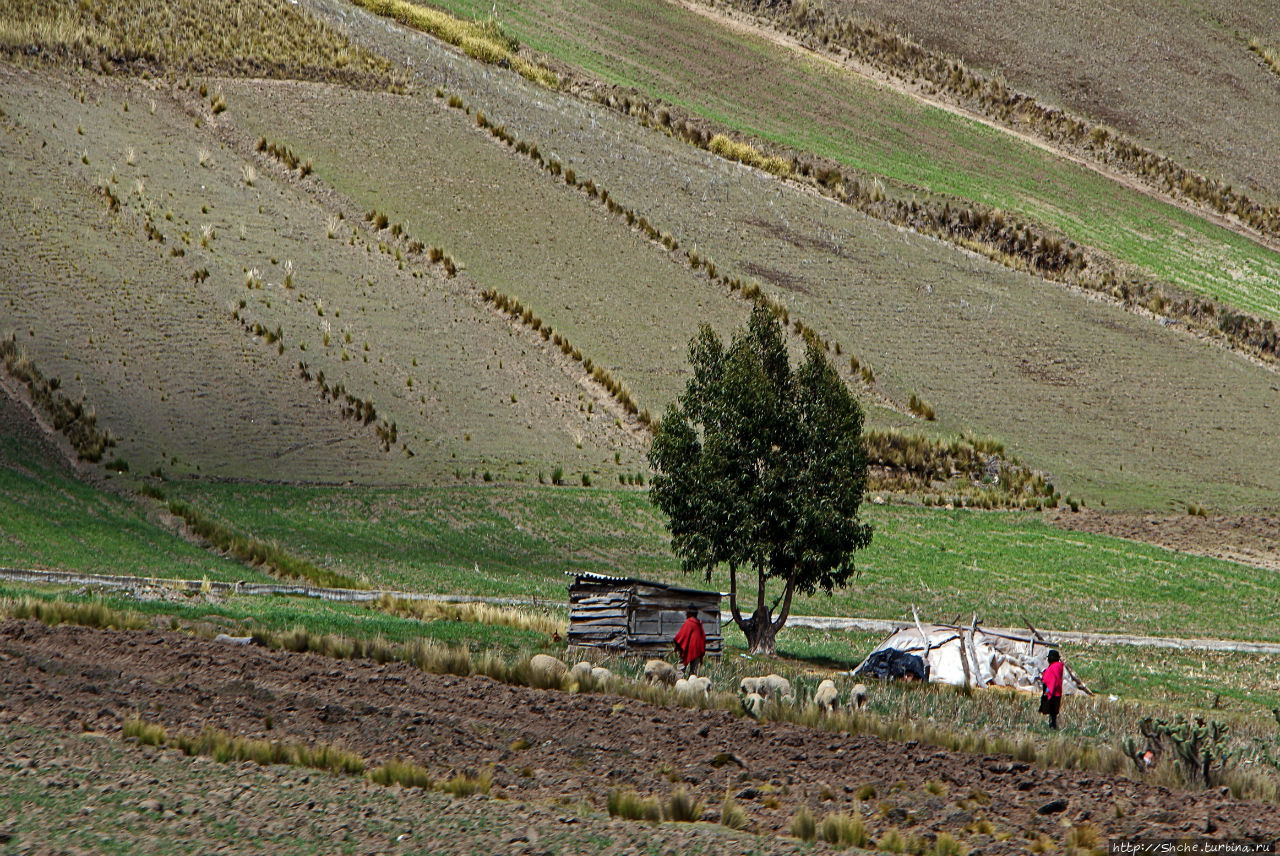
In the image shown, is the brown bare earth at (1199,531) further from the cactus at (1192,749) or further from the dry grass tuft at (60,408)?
the cactus at (1192,749)

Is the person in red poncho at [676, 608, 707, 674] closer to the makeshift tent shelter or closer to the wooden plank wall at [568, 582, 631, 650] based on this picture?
the wooden plank wall at [568, 582, 631, 650]

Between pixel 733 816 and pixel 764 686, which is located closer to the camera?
pixel 733 816

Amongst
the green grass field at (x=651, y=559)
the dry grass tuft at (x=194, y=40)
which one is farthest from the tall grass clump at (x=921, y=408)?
the dry grass tuft at (x=194, y=40)

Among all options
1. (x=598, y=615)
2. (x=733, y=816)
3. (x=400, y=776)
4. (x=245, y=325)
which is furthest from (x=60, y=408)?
(x=733, y=816)

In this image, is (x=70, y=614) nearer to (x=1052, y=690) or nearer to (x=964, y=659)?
(x=1052, y=690)

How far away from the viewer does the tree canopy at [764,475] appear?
2877cm

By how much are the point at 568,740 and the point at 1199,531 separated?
4242 centimetres

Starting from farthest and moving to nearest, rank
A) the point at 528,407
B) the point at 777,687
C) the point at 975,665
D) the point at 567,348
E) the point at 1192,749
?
the point at 567,348 → the point at 528,407 → the point at 975,665 → the point at 777,687 → the point at 1192,749

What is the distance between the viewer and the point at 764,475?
29.2m

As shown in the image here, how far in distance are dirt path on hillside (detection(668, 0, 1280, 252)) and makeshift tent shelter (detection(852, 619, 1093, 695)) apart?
74.3 metres

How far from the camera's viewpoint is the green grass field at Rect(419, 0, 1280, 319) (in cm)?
8362

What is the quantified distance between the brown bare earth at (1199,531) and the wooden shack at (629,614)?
29.4m

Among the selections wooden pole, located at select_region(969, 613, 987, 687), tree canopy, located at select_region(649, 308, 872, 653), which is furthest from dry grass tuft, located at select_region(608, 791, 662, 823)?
tree canopy, located at select_region(649, 308, 872, 653)

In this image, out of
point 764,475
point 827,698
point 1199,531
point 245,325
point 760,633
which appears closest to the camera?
point 827,698
